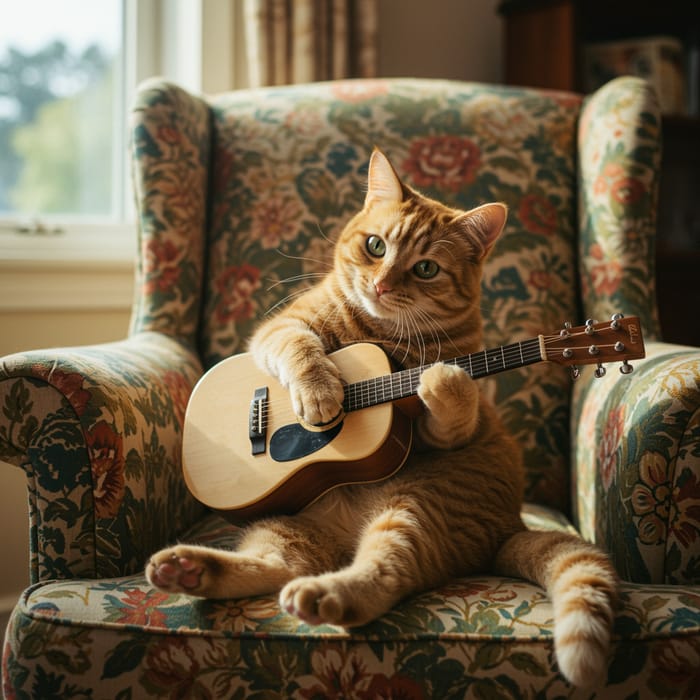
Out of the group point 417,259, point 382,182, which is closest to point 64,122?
point 382,182

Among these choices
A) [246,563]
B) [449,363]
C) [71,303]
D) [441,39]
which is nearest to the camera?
[246,563]

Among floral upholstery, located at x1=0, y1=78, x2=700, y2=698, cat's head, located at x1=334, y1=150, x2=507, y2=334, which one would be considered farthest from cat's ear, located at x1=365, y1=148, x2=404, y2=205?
floral upholstery, located at x1=0, y1=78, x2=700, y2=698

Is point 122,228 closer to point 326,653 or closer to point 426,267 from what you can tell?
point 426,267

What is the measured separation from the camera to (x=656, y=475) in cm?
102

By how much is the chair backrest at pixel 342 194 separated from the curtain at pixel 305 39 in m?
0.25

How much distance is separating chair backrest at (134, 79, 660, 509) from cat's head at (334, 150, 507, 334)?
14.7 inches

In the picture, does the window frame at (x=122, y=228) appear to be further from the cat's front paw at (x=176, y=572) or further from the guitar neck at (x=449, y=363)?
the cat's front paw at (x=176, y=572)

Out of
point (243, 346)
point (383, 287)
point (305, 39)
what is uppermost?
point (305, 39)

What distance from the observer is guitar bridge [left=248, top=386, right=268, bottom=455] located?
111 centimetres

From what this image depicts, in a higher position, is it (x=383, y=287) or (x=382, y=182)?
(x=382, y=182)

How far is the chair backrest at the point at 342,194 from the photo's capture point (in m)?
1.57

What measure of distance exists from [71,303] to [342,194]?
78 centimetres

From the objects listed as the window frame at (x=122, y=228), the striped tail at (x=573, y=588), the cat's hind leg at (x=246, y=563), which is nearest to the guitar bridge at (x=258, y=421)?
the cat's hind leg at (x=246, y=563)

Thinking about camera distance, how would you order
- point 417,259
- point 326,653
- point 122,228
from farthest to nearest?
point 122,228 < point 417,259 < point 326,653
